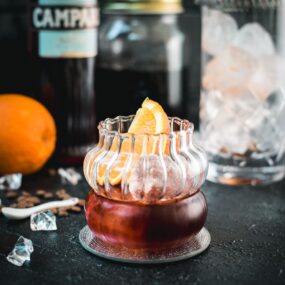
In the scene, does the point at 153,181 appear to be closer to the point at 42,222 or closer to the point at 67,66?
the point at 42,222

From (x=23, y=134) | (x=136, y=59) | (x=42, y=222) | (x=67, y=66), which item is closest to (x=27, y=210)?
(x=42, y=222)

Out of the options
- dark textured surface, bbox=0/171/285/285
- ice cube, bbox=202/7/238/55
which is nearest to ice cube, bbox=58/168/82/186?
dark textured surface, bbox=0/171/285/285

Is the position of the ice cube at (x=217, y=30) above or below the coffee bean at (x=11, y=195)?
above

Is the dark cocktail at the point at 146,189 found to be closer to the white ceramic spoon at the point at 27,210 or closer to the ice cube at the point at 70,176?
the white ceramic spoon at the point at 27,210

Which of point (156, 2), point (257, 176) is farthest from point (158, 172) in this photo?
point (156, 2)

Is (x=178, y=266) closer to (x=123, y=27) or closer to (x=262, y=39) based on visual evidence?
(x=262, y=39)

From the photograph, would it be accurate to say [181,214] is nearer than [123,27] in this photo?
Yes

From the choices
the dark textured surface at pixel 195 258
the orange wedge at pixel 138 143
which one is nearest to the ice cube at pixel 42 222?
the dark textured surface at pixel 195 258

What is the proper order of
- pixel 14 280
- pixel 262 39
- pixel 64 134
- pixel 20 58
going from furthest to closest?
pixel 20 58
pixel 64 134
pixel 262 39
pixel 14 280
